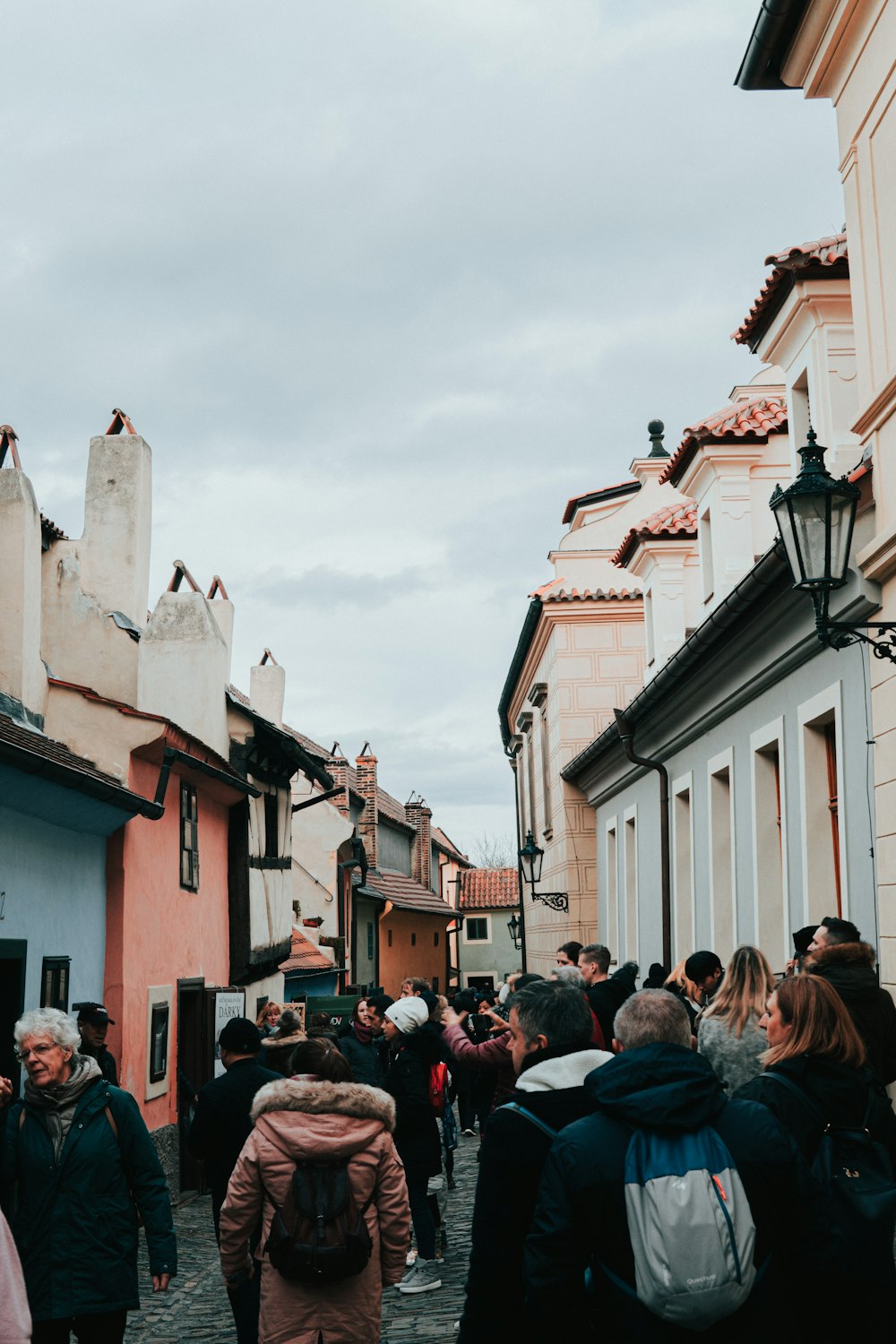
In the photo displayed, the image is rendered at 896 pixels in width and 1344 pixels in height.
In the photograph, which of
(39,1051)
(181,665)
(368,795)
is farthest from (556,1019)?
(368,795)

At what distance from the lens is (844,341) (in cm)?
1100

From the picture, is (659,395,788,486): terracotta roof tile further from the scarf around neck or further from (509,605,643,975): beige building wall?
(509,605,643,975): beige building wall

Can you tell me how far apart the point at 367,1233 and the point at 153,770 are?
9587mm

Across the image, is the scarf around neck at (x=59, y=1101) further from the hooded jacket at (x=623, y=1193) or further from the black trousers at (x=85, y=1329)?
the hooded jacket at (x=623, y=1193)

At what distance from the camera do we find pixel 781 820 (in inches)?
488

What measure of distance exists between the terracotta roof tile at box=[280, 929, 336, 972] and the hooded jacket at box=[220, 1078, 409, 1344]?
775 inches

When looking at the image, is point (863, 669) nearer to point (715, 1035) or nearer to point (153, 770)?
point (715, 1035)

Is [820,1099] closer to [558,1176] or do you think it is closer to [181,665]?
[558,1176]

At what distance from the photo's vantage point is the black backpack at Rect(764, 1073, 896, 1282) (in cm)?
353

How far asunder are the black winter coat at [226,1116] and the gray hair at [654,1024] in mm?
3832

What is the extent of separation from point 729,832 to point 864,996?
9505 millimetres

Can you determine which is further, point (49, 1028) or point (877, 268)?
point (877, 268)

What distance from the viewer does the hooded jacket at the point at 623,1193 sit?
327 cm

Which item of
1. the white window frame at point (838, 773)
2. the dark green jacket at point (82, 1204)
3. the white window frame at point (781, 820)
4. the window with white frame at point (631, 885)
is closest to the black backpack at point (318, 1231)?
the dark green jacket at point (82, 1204)
